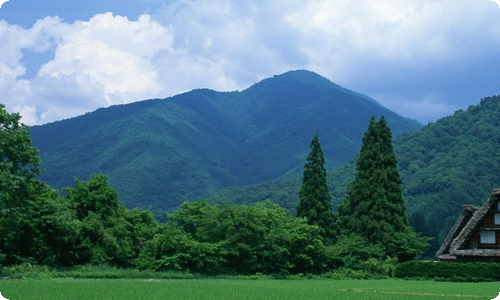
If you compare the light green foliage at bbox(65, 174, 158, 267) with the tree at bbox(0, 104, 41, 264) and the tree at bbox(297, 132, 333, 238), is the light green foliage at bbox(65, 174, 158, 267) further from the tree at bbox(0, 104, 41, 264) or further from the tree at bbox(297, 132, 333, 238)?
the tree at bbox(297, 132, 333, 238)

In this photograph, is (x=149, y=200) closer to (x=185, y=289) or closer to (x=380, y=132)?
(x=380, y=132)

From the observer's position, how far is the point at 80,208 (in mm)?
42281

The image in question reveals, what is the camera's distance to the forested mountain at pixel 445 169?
88.2 m

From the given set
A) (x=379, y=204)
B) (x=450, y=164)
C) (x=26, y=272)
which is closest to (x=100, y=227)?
(x=26, y=272)

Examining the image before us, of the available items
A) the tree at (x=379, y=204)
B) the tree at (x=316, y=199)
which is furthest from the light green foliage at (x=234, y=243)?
the tree at (x=379, y=204)

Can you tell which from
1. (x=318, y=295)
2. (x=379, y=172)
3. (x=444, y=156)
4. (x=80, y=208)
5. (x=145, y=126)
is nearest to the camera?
(x=318, y=295)

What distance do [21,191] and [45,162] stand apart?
465 feet

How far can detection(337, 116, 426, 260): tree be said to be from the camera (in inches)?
1825

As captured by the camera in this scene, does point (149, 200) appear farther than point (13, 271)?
Yes

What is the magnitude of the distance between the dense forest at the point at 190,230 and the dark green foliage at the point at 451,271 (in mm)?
3587

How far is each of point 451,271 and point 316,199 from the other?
13572 mm

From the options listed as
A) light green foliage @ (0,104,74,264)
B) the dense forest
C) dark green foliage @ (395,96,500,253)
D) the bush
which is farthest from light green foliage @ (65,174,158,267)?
dark green foliage @ (395,96,500,253)

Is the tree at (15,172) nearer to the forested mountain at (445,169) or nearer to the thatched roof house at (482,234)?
the thatched roof house at (482,234)

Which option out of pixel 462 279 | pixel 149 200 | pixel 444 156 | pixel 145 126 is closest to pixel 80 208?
pixel 462 279
